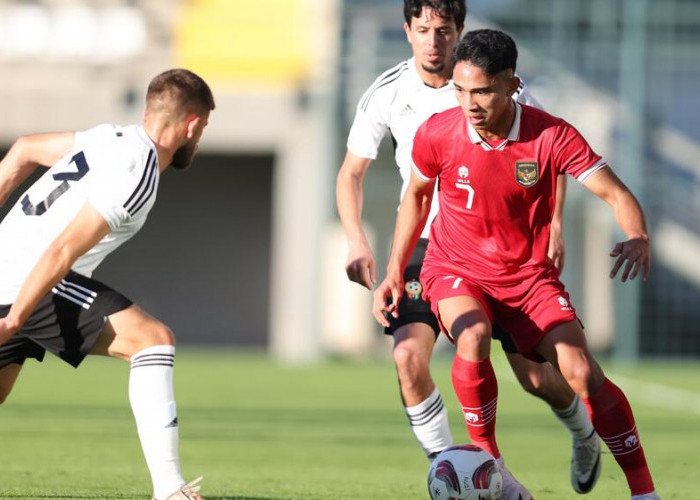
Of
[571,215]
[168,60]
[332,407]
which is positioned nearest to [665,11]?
[571,215]

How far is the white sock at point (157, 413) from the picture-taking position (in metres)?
6.00

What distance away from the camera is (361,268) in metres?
6.75

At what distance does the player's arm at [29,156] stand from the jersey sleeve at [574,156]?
2072 mm

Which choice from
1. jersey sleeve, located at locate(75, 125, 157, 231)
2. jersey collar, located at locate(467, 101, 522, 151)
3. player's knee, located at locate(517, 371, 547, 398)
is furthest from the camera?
player's knee, located at locate(517, 371, 547, 398)

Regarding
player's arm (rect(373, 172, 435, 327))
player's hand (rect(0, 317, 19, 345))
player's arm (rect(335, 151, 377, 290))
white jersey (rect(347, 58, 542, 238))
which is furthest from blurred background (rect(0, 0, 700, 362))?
player's hand (rect(0, 317, 19, 345))

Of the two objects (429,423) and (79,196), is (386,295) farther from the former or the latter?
(79,196)

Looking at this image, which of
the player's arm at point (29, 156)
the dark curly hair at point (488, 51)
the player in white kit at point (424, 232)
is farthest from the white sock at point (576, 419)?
the player's arm at point (29, 156)

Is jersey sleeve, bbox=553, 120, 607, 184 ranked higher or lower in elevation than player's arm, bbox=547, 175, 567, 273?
higher

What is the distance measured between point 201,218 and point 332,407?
15.2 meters

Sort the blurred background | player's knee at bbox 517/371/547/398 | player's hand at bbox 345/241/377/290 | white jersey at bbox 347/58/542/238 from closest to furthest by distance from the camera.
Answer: player's hand at bbox 345/241/377/290 → white jersey at bbox 347/58/542/238 → player's knee at bbox 517/371/547/398 → the blurred background

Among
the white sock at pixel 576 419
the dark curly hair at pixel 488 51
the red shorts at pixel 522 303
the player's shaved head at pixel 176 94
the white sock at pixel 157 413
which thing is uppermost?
the dark curly hair at pixel 488 51

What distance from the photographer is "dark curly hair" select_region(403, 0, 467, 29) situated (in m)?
7.07

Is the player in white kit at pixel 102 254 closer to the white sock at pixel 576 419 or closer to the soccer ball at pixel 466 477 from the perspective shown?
the soccer ball at pixel 466 477

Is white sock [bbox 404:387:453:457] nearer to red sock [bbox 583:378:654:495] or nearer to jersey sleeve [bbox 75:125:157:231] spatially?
red sock [bbox 583:378:654:495]
